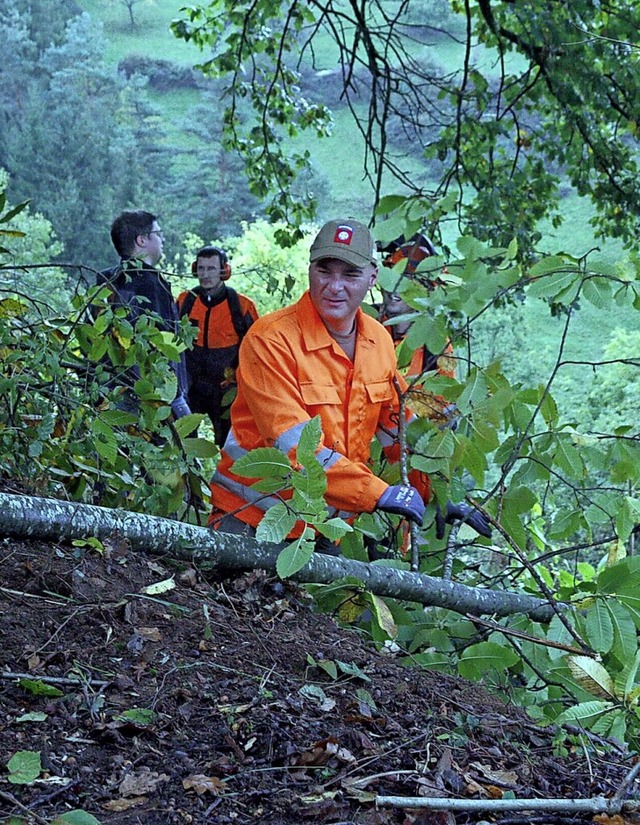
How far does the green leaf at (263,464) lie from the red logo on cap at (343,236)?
140 cm

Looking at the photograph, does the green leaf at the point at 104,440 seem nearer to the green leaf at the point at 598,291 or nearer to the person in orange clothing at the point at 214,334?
the green leaf at the point at 598,291

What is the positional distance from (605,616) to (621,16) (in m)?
4.95

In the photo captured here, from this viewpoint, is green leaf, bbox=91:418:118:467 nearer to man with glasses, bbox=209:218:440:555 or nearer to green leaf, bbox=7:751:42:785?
man with glasses, bbox=209:218:440:555

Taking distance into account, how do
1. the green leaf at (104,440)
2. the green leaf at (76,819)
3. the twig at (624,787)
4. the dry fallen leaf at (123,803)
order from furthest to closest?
the green leaf at (104,440)
the twig at (624,787)
the dry fallen leaf at (123,803)
the green leaf at (76,819)

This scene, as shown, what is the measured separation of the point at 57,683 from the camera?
2145mm

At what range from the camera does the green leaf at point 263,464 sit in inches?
97.0

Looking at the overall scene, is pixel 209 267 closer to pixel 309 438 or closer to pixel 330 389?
pixel 330 389

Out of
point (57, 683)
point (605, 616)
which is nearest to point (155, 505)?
point (57, 683)

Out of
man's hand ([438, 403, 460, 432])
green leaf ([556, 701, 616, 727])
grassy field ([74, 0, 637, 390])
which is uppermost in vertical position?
grassy field ([74, 0, 637, 390])

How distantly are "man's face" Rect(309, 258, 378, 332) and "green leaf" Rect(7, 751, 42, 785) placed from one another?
216 centimetres

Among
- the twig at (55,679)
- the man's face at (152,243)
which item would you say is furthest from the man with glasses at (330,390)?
the man's face at (152,243)

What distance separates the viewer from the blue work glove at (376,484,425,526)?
3.16 meters

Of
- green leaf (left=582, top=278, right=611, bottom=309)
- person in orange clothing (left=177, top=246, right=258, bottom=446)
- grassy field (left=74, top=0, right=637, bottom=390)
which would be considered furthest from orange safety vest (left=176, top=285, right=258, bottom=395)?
grassy field (left=74, top=0, right=637, bottom=390)

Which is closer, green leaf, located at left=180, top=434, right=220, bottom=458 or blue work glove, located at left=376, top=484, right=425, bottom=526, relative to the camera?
blue work glove, located at left=376, top=484, right=425, bottom=526
